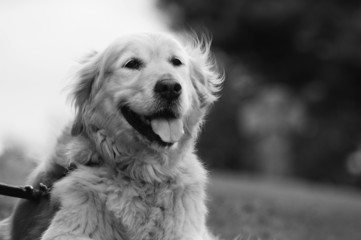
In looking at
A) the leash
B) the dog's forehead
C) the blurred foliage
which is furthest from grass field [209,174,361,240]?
the blurred foliage

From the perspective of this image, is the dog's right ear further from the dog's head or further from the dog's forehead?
the dog's forehead

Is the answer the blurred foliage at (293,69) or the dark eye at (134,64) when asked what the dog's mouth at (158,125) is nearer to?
the dark eye at (134,64)

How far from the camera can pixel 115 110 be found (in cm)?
582

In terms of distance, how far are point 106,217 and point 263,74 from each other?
84.8 ft

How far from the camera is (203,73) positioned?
6508 millimetres

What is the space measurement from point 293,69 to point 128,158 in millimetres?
24624

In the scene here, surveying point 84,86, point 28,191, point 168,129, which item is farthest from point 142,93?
point 28,191

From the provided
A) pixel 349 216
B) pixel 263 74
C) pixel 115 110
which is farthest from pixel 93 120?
pixel 263 74

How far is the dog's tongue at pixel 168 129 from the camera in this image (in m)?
5.65

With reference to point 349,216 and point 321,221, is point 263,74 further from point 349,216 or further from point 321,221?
point 321,221

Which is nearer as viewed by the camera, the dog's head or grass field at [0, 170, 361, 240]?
the dog's head

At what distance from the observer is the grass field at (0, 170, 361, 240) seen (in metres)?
8.90

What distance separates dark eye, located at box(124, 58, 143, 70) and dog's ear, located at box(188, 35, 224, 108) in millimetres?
592

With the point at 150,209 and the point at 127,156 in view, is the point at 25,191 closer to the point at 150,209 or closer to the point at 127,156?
the point at 127,156
